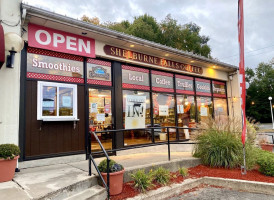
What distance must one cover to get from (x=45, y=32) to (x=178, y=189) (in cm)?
528

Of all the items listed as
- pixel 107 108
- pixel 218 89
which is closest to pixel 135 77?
pixel 107 108

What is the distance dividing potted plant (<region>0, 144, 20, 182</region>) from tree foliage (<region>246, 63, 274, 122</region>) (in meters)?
45.1

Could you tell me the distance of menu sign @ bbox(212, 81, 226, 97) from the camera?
36.8 ft

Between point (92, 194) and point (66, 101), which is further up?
point (66, 101)

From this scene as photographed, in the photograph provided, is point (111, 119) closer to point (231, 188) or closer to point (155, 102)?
point (155, 102)

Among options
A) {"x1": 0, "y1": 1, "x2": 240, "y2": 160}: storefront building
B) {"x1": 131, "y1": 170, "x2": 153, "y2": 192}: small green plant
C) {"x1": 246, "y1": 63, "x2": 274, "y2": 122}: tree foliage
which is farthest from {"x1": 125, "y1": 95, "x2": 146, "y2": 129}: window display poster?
{"x1": 246, "y1": 63, "x2": 274, "y2": 122}: tree foliage

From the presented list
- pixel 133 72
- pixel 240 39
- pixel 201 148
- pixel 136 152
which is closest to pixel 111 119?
pixel 136 152

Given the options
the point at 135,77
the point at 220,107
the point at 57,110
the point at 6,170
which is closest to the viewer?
the point at 6,170

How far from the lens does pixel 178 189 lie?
4.45 m

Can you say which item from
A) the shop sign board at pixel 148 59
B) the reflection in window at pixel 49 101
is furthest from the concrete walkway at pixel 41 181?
the shop sign board at pixel 148 59

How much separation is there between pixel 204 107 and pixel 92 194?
8186 millimetres

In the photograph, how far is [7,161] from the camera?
3.78 m

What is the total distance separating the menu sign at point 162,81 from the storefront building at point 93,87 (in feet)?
0.14

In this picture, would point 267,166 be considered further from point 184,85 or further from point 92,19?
point 92,19
